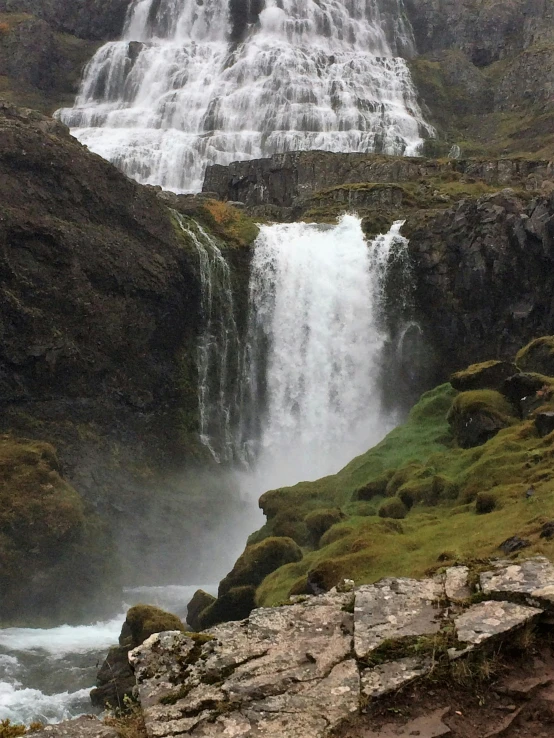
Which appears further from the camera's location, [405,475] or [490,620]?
[405,475]

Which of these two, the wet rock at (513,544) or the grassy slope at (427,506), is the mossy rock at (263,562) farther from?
the wet rock at (513,544)

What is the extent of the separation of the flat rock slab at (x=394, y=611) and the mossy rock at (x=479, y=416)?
11194mm

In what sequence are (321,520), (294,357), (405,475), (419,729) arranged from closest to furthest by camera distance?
(419,729) → (321,520) → (405,475) → (294,357)

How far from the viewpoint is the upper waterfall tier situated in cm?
5941

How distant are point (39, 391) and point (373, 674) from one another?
25.7 metres

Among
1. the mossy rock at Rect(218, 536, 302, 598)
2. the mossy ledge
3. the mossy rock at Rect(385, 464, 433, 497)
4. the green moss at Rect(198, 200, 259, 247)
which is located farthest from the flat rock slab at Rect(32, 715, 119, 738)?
the green moss at Rect(198, 200, 259, 247)

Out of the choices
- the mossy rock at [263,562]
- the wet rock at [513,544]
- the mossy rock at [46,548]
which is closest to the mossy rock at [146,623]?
the mossy rock at [263,562]

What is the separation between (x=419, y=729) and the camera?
238 inches

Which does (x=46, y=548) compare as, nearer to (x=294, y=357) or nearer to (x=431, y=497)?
(x=431, y=497)

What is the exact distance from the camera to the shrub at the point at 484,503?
1480 cm

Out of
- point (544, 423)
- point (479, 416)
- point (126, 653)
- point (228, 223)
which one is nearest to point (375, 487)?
point (479, 416)

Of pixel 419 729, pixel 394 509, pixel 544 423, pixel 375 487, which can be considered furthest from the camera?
pixel 375 487

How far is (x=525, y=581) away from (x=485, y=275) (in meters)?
30.3

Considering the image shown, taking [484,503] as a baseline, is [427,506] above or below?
above
